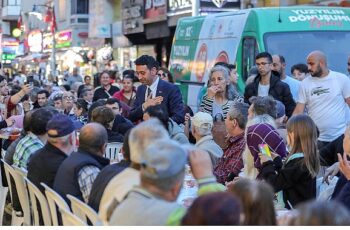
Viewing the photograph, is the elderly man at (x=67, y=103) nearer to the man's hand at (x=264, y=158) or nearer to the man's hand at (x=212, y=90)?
the man's hand at (x=212, y=90)

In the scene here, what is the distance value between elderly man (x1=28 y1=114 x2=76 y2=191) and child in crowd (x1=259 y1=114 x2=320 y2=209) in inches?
67.2

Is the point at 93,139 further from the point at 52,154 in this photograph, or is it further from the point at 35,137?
the point at 35,137

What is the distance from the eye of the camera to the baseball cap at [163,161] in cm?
412

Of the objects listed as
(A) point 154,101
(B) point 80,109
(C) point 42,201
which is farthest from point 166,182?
(B) point 80,109

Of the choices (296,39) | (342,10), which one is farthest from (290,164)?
(342,10)

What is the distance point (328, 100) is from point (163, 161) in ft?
22.5

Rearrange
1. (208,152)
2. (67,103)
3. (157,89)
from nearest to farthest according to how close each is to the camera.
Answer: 1. (208,152)
2. (157,89)
3. (67,103)

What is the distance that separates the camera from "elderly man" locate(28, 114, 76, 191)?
23.4 feet

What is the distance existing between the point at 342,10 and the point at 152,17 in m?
21.0

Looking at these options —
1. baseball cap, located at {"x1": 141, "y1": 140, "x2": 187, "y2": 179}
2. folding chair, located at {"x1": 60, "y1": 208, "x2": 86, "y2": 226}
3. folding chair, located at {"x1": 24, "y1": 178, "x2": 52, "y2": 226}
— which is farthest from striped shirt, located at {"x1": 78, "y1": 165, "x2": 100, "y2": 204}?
baseball cap, located at {"x1": 141, "y1": 140, "x2": 187, "y2": 179}

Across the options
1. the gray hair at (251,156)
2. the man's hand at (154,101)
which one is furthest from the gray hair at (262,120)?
the man's hand at (154,101)

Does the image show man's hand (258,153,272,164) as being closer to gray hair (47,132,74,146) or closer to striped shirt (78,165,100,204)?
striped shirt (78,165,100,204)

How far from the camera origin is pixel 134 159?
518cm

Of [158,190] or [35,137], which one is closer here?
[158,190]
